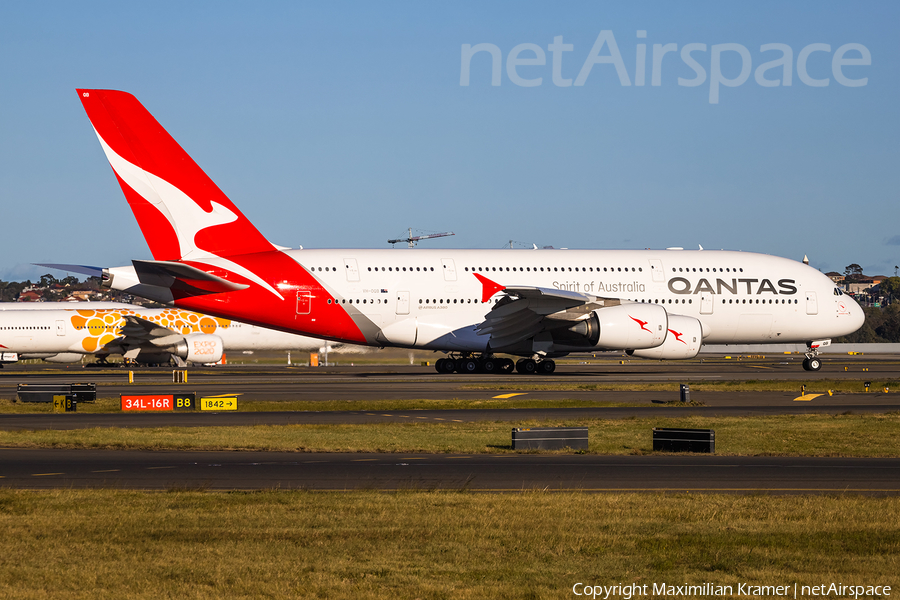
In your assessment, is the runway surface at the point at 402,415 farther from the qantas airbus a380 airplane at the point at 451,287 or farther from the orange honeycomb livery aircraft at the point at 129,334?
the orange honeycomb livery aircraft at the point at 129,334

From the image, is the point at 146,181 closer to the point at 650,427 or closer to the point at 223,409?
the point at 223,409

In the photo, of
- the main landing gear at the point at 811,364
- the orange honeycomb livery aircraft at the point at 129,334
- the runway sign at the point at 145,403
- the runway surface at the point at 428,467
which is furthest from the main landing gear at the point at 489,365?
the orange honeycomb livery aircraft at the point at 129,334

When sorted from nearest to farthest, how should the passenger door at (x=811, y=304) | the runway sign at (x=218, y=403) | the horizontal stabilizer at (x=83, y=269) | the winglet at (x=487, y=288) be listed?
the runway sign at (x=218, y=403)
the horizontal stabilizer at (x=83, y=269)
the winglet at (x=487, y=288)
the passenger door at (x=811, y=304)

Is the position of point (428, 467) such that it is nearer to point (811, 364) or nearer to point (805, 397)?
point (805, 397)

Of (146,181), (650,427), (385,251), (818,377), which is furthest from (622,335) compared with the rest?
(146,181)

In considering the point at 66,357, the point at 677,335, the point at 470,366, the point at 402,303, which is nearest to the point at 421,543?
the point at 402,303

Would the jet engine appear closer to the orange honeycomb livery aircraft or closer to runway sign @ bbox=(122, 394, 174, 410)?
runway sign @ bbox=(122, 394, 174, 410)

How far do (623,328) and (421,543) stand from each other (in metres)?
33.7

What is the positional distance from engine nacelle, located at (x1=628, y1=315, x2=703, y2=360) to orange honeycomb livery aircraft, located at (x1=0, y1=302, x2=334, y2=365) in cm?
2825

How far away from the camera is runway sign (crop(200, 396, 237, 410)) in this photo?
29.4 meters

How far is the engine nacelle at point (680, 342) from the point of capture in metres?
43.8

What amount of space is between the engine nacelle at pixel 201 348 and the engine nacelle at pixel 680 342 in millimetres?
32467

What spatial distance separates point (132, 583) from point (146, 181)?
33.6 meters

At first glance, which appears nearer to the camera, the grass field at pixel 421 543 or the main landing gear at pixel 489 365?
the grass field at pixel 421 543
